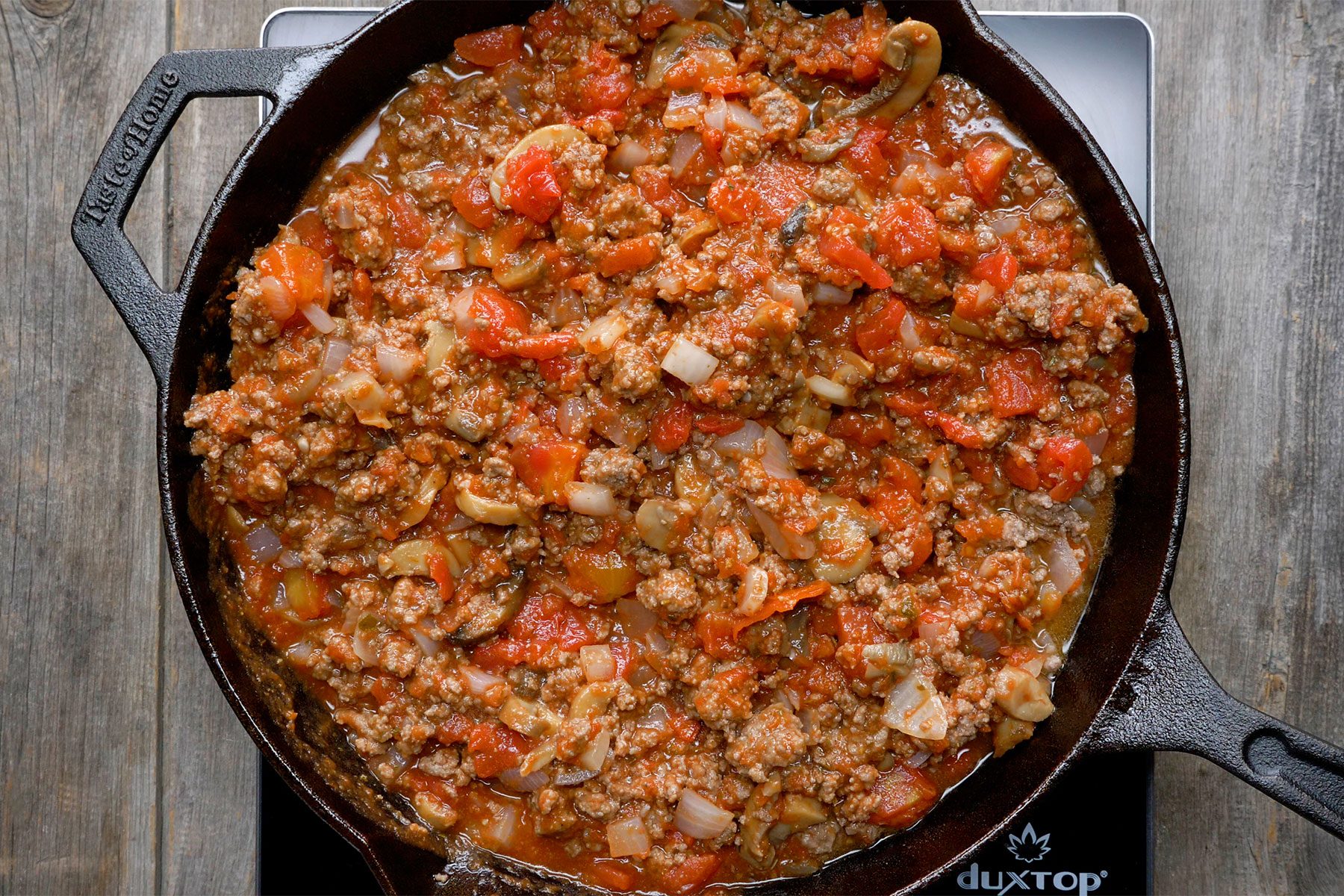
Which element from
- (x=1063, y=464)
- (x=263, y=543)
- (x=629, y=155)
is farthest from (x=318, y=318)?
(x=1063, y=464)

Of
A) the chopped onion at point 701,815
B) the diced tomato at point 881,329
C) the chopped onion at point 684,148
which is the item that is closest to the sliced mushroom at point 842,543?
the diced tomato at point 881,329

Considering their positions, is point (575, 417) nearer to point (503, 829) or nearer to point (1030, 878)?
point (503, 829)

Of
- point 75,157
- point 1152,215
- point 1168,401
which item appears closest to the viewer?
point 1168,401

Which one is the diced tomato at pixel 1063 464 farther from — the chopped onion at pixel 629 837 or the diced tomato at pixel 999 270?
the chopped onion at pixel 629 837

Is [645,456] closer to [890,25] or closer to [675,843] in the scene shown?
[675,843]

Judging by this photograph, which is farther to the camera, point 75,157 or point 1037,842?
point 75,157

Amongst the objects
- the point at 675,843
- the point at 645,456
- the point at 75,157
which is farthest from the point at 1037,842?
the point at 75,157
